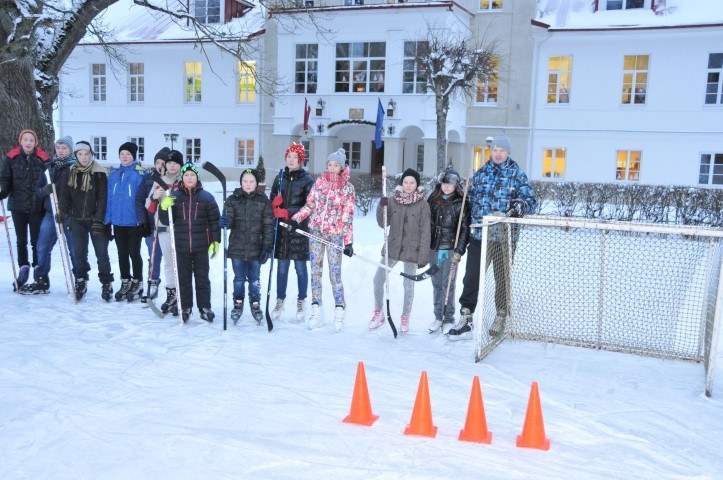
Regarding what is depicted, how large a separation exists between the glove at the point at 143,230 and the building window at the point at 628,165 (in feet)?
69.2

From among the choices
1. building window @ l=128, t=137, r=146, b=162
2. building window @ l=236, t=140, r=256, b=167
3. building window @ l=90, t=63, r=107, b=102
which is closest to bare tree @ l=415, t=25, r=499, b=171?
building window @ l=236, t=140, r=256, b=167

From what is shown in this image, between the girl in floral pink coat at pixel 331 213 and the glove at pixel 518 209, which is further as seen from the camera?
the girl in floral pink coat at pixel 331 213

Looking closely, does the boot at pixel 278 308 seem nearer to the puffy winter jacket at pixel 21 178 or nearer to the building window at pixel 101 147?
the puffy winter jacket at pixel 21 178

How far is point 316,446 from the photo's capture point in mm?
4082

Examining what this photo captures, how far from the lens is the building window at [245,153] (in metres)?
29.0

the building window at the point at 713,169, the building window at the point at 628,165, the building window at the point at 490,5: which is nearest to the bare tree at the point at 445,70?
the building window at the point at 490,5

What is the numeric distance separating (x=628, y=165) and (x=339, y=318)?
2074 centimetres

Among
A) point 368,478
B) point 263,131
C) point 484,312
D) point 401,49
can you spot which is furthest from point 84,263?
point 263,131

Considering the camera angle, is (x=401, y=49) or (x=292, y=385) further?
(x=401, y=49)

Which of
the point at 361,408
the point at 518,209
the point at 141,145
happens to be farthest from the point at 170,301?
the point at 141,145

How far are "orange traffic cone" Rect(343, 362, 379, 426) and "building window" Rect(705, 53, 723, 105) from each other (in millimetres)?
23616

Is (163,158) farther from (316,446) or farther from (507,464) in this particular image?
(507,464)

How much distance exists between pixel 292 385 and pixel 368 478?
1.68 metres

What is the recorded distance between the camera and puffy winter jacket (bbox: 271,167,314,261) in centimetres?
721
